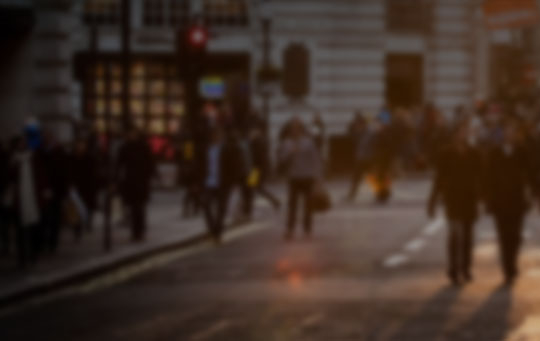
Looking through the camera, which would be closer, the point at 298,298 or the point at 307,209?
the point at 298,298

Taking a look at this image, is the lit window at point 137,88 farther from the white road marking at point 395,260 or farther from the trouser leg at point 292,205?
the white road marking at point 395,260

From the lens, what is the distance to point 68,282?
16.8 meters

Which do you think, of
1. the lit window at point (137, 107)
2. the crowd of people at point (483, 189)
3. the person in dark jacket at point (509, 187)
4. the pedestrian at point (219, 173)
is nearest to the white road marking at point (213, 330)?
the crowd of people at point (483, 189)

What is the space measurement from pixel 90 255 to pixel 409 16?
25950mm

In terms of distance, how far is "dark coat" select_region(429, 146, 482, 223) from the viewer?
16.5 metres

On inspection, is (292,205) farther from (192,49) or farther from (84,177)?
(84,177)

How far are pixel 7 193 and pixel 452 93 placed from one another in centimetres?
2752

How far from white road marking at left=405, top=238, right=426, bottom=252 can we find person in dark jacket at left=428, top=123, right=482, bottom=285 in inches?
145

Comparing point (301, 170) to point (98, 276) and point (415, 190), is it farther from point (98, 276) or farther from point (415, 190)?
point (415, 190)

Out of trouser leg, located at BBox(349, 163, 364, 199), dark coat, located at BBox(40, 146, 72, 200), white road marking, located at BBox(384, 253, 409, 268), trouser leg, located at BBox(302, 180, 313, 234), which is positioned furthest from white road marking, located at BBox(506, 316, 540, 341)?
trouser leg, located at BBox(349, 163, 364, 199)

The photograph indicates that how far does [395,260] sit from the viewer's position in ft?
61.5

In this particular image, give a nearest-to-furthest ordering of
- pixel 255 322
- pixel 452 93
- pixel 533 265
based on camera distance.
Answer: pixel 255 322 < pixel 533 265 < pixel 452 93

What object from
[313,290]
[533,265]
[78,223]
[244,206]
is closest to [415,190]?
[244,206]

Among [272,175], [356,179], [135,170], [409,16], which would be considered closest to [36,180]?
[135,170]
